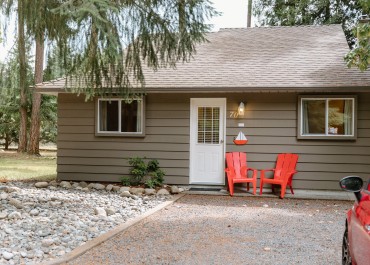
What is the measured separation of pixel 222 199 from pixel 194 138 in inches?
71.4

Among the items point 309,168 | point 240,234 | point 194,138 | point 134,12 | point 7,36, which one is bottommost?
point 240,234

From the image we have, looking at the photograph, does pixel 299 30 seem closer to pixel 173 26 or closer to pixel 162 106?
pixel 162 106

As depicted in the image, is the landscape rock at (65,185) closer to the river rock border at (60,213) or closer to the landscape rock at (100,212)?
the river rock border at (60,213)

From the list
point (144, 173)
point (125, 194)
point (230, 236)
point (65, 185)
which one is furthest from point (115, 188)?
point (230, 236)

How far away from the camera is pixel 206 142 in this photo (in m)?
9.63

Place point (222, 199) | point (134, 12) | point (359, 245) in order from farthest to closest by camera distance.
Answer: point (222, 199), point (134, 12), point (359, 245)

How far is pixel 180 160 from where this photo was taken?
9555mm

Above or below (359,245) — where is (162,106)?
above

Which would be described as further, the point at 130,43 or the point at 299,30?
the point at 299,30

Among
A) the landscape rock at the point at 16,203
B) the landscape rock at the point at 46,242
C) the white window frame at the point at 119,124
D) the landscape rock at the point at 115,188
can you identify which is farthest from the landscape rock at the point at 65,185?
the landscape rock at the point at 46,242

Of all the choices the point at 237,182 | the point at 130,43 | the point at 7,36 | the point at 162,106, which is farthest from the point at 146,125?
the point at 7,36

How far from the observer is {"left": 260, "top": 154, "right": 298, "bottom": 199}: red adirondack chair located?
853 cm

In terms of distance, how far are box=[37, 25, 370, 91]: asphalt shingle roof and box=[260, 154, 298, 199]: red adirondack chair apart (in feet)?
4.82

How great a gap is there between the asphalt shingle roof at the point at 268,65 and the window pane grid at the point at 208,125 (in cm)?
73
